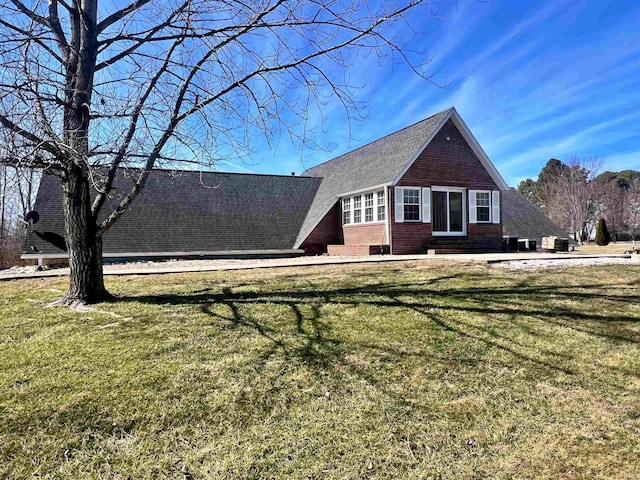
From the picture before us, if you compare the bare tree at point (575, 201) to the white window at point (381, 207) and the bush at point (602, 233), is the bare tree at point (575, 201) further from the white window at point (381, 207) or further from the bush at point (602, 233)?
the white window at point (381, 207)

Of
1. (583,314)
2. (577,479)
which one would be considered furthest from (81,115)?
(583,314)

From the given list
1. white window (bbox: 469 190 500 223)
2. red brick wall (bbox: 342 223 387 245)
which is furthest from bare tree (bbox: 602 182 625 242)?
red brick wall (bbox: 342 223 387 245)

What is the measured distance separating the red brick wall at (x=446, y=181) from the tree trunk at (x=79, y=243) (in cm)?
1192

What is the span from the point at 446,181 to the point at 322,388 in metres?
15.4

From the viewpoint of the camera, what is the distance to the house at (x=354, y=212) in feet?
53.3

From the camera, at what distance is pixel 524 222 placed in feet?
76.8

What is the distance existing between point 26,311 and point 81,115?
3082 millimetres

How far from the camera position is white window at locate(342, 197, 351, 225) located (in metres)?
19.0

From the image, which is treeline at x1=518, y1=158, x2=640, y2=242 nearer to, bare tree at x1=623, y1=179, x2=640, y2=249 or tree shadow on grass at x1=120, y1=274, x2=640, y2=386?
bare tree at x1=623, y1=179, x2=640, y2=249

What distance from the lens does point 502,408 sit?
3.21 meters

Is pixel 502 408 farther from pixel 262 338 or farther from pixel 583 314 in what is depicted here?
pixel 583 314

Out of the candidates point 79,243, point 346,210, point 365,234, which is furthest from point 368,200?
point 79,243

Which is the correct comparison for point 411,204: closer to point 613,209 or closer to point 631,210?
point 613,209

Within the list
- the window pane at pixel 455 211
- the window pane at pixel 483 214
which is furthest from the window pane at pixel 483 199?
the window pane at pixel 455 211
